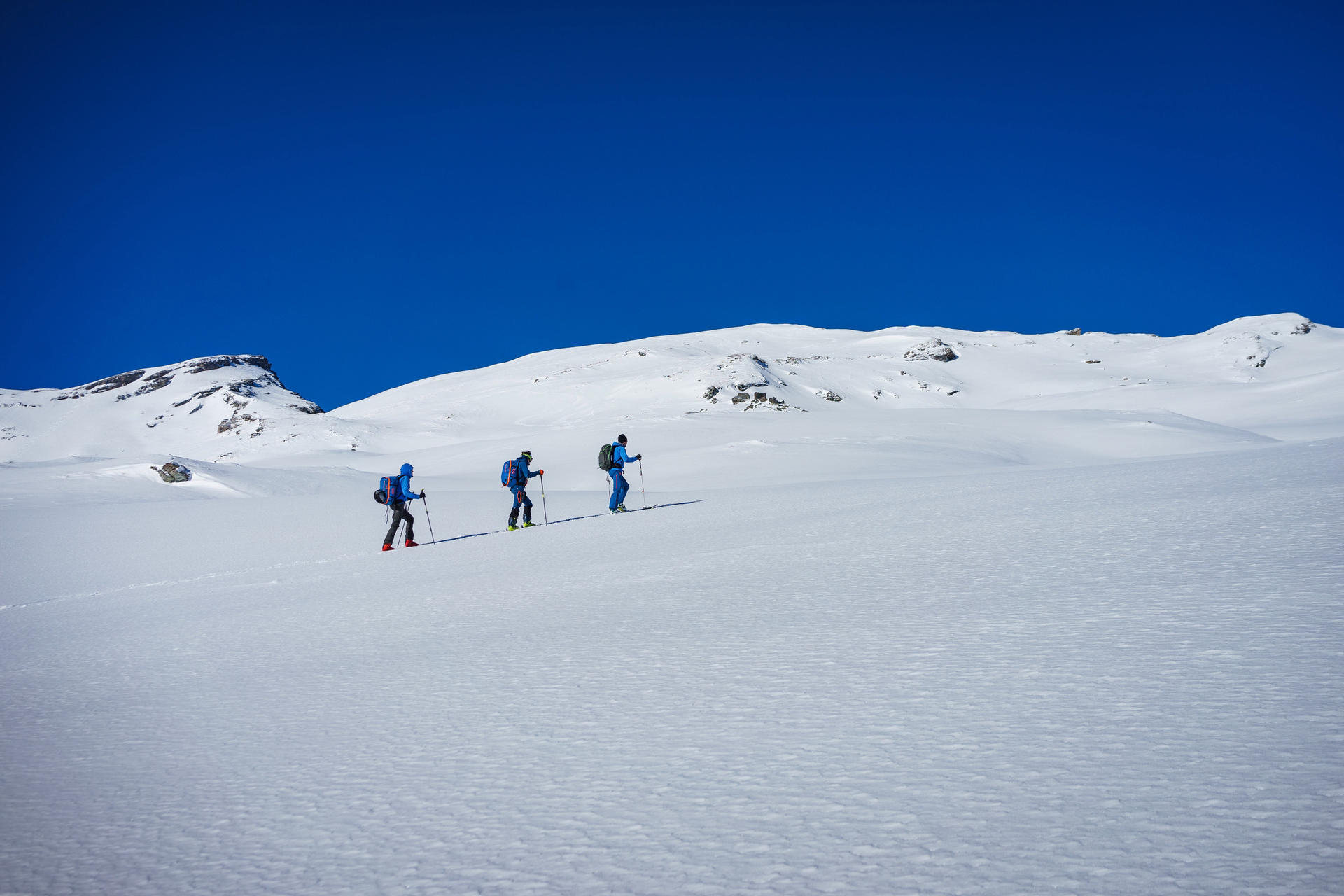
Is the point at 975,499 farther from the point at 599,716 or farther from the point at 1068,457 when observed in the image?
the point at 1068,457

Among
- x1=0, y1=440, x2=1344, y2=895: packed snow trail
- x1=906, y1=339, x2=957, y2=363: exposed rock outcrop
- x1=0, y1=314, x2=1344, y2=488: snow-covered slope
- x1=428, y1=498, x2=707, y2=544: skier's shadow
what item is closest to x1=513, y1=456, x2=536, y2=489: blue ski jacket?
x1=428, y1=498, x2=707, y2=544: skier's shadow

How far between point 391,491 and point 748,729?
478 inches

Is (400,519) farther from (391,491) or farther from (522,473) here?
(522,473)

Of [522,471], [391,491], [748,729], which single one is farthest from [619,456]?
[748,729]

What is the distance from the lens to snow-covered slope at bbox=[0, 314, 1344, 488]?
28.0 meters

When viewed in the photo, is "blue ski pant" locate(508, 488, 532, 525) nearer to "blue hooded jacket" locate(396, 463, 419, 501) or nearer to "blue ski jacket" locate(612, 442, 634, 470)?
"blue hooded jacket" locate(396, 463, 419, 501)

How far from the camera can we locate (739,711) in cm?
386

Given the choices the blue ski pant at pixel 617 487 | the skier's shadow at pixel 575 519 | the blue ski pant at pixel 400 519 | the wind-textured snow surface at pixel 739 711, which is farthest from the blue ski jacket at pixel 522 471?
the wind-textured snow surface at pixel 739 711

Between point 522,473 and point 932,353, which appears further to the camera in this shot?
point 932,353

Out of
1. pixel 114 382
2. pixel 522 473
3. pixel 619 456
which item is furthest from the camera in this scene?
pixel 114 382

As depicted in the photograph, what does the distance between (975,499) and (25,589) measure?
47.0ft

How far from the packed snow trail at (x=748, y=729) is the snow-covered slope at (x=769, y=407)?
1721 centimetres

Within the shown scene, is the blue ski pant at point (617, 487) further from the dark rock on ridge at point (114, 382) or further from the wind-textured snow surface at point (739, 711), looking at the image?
the dark rock on ridge at point (114, 382)

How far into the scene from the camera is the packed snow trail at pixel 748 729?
2.46m
